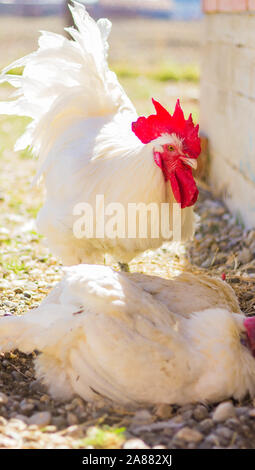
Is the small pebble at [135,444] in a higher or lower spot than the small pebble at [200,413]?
higher

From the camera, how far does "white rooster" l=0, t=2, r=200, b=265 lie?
3.28m

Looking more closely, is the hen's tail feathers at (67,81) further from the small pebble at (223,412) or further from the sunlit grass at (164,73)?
the sunlit grass at (164,73)

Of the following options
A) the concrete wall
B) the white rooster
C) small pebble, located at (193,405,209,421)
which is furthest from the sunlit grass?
small pebble, located at (193,405,209,421)

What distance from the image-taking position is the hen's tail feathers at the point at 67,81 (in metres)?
3.81

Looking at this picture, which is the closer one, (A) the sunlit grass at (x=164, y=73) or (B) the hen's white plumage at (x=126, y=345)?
(B) the hen's white plumage at (x=126, y=345)

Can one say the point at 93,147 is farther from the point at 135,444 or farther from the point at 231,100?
the point at 231,100

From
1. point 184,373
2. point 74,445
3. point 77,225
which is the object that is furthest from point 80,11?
point 74,445

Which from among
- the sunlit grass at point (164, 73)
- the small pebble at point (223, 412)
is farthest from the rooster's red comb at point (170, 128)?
the sunlit grass at point (164, 73)

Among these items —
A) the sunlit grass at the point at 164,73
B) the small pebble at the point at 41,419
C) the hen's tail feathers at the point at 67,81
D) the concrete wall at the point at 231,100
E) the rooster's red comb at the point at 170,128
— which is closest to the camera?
the small pebble at the point at 41,419

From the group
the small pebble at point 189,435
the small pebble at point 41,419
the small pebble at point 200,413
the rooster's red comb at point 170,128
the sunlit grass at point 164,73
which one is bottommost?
the small pebble at point 41,419

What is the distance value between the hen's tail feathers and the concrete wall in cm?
127

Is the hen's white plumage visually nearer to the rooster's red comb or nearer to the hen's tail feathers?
the rooster's red comb

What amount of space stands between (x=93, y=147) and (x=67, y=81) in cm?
66

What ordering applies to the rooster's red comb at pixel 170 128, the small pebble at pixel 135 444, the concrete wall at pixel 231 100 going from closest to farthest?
the small pebble at pixel 135 444 → the rooster's red comb at pixel 170 128 → the concrete wall at pixel 231 100
